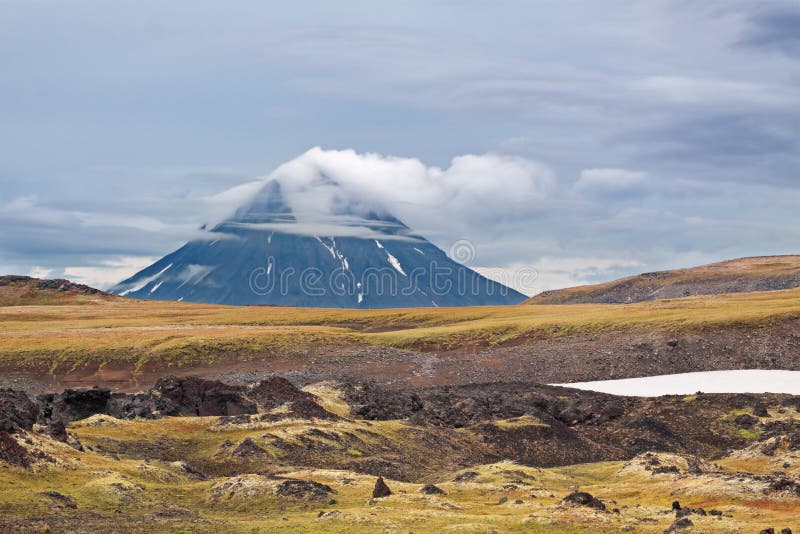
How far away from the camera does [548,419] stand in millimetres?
90125

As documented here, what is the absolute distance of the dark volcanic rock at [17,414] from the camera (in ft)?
169

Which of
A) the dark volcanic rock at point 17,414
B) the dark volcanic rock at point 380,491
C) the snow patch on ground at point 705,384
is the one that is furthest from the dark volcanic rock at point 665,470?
the snow patch on ground at point 705,384

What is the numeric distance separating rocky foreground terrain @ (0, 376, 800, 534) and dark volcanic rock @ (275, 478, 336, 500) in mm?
123

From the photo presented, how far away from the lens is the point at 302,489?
5253 cm

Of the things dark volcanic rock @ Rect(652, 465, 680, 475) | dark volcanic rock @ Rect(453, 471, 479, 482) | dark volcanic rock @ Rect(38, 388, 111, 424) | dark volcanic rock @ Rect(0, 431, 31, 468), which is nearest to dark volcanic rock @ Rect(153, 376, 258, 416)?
dark volcanic rock @ Rect(38, 388, 111, 424)

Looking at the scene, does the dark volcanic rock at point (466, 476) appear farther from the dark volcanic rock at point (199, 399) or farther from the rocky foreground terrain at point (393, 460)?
the dark volcanic rock at point (199, 399)

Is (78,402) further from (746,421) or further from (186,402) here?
(746,421)

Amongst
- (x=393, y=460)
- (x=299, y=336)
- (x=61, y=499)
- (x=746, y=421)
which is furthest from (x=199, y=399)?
(x=299, y=336)

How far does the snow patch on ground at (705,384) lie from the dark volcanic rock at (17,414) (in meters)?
77.4

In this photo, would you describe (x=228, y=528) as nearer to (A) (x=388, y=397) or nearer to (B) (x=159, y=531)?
(B) (x=159, y=531)

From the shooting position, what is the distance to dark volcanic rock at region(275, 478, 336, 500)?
5197cm

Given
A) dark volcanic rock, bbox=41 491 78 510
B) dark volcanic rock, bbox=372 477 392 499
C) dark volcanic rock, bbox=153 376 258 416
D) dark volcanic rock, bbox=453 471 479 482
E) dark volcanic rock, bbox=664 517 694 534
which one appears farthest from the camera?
dark volcanic rock, bbox=153 376 258 416

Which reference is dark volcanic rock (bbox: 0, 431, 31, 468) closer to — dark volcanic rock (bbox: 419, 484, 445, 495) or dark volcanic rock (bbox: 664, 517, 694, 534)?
dark volcanic rock (bbox: 419, 484, 445, 495)

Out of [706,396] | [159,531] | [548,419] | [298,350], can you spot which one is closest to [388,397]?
[548,419]
